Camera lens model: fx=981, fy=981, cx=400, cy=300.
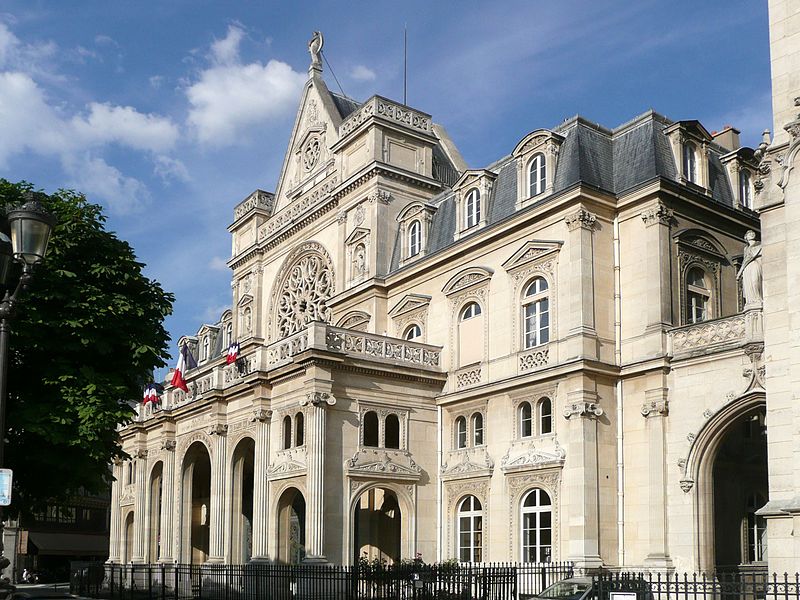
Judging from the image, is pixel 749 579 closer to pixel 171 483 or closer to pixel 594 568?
pixel 594 568

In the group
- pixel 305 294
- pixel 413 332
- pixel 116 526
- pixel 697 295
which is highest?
pixel 305 294

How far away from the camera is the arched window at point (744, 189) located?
3200cm

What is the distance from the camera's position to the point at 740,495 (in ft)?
92.5

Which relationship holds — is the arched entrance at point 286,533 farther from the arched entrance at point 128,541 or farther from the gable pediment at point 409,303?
the arched entrance at point 128,541

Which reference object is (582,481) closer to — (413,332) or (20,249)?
(413,332)

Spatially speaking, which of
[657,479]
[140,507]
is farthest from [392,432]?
[140,507]

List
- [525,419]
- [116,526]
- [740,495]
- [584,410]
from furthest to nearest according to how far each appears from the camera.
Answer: [116,526] → [525,419] → [740,495] → [584,410]

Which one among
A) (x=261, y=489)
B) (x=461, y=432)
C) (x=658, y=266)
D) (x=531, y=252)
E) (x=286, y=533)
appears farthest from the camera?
(x=261, y=489)

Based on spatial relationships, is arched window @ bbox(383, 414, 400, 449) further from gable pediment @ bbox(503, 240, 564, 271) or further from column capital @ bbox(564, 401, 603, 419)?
column capital @ bbox(564, 401, 603, 419)

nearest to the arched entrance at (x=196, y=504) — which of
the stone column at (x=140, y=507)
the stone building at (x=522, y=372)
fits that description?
the stone building at (x=522, y=372)

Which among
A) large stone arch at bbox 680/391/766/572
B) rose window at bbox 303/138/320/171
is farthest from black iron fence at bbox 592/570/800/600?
rose window at bbox 303/138/320/171

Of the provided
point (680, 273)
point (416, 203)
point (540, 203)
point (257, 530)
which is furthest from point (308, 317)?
point (680, 273)

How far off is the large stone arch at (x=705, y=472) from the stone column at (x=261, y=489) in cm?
1421

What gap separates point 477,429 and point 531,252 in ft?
20.2
